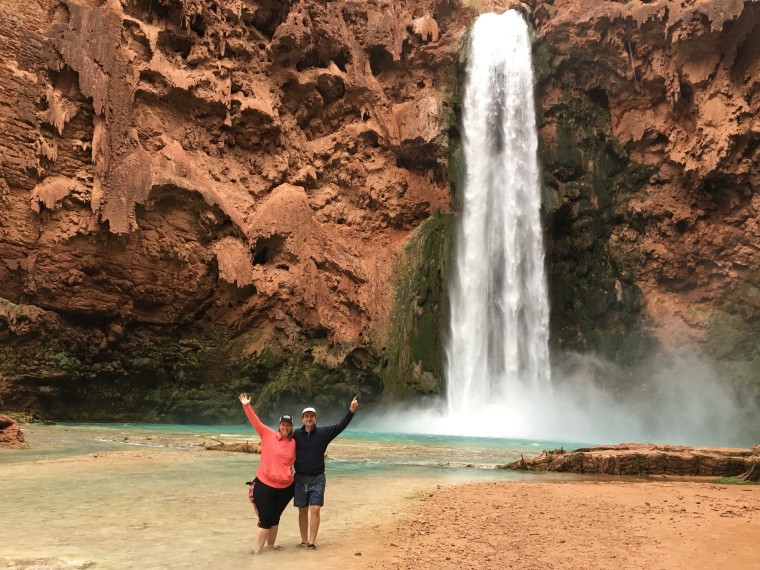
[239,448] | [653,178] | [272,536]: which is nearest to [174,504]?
[272,536]

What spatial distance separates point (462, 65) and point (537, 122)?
469 cm

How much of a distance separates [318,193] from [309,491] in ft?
78.0

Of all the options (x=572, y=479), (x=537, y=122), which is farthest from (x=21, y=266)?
(x=537, y=122)

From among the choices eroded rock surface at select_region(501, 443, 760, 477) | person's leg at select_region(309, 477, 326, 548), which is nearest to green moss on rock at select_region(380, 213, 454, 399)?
eroded rock surface at select_region(501, 443, 760, 477)

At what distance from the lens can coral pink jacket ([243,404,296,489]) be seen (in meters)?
4.67

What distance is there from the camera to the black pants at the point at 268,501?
4527 mm

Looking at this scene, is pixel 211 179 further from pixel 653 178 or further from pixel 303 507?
pixel 303 507

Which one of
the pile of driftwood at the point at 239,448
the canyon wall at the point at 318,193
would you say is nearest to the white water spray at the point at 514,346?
the canyon wall at the point at 318,193

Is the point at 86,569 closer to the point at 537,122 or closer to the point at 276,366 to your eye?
the point at 276,366

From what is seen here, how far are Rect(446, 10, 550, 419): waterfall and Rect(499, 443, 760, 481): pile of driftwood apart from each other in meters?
13.4

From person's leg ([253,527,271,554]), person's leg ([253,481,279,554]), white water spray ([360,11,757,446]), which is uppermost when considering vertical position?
white water spray ([360,11,757,446])

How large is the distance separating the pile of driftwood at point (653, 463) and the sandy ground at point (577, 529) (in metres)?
2.07

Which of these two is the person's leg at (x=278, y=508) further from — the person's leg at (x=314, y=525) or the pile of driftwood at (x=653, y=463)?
the pile of driftwood at (x=653, y=463)

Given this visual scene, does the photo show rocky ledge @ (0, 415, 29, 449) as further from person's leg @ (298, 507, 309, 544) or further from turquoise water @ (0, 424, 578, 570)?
person's leg @ (298, 507, 309, 544)
